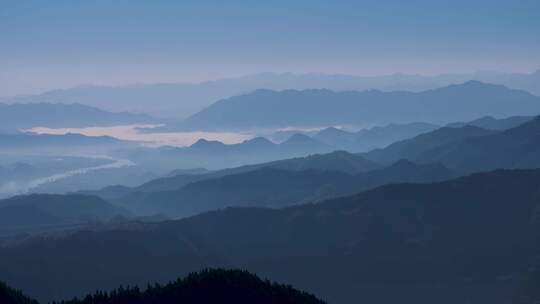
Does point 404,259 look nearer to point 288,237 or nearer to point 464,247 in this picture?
point 464,247

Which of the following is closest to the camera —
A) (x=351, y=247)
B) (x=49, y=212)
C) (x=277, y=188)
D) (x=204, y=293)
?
(x=204, y=293)

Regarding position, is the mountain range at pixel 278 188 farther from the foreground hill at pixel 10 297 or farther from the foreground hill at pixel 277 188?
the foreground hill at pixel 10 297

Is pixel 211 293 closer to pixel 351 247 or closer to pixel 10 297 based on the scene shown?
pixel 10 297

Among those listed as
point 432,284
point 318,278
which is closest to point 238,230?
point 318,278

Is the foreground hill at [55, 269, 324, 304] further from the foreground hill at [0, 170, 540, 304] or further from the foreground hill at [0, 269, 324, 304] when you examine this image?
the foreground hill at [0, 170, 540, 304]

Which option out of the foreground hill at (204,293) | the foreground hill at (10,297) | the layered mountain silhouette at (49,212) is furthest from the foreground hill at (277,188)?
the foreground hill at (10,297)

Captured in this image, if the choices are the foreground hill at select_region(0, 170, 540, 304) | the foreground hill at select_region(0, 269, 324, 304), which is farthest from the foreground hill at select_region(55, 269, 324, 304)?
the foreground hill at select_region(0, 170, 540, 304)

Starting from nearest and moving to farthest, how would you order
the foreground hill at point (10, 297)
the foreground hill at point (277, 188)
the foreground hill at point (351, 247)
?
the foreground hill at point (10, 297) < the foreground hill at point (351, 247) < the foreground hill at point (277, 188)

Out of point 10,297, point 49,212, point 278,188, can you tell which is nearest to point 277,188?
point 278,188
